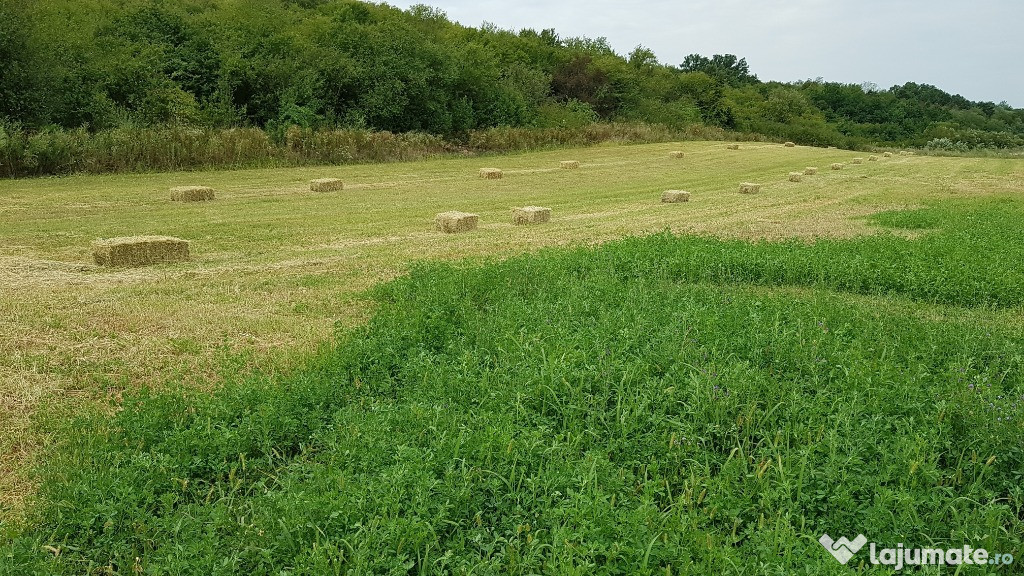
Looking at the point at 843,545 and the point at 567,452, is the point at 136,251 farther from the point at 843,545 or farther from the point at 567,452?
the point at 843,545

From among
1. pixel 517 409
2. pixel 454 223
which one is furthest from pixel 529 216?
pixel 517 409

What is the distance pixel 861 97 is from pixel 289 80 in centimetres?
7948

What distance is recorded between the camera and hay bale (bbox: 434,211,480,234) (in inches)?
508

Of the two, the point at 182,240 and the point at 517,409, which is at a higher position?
the point at 182,240

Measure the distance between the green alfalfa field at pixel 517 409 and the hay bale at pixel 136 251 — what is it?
1.07 ft

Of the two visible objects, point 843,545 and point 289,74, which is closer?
point 843,545

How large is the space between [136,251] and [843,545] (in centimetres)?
946

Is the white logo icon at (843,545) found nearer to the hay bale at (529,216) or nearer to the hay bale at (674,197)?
the hay bale at (529,216)

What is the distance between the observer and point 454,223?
12883 millimetres

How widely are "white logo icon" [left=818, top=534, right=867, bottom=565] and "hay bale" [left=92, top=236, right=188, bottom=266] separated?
30.5ft

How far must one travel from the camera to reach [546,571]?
2.99m

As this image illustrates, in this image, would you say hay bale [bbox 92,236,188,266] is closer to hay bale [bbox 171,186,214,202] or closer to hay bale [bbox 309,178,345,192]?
hay bale [bbox 171,186,214,202]

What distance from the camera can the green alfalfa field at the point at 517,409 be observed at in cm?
326

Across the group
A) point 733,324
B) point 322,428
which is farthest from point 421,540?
point 733,324
